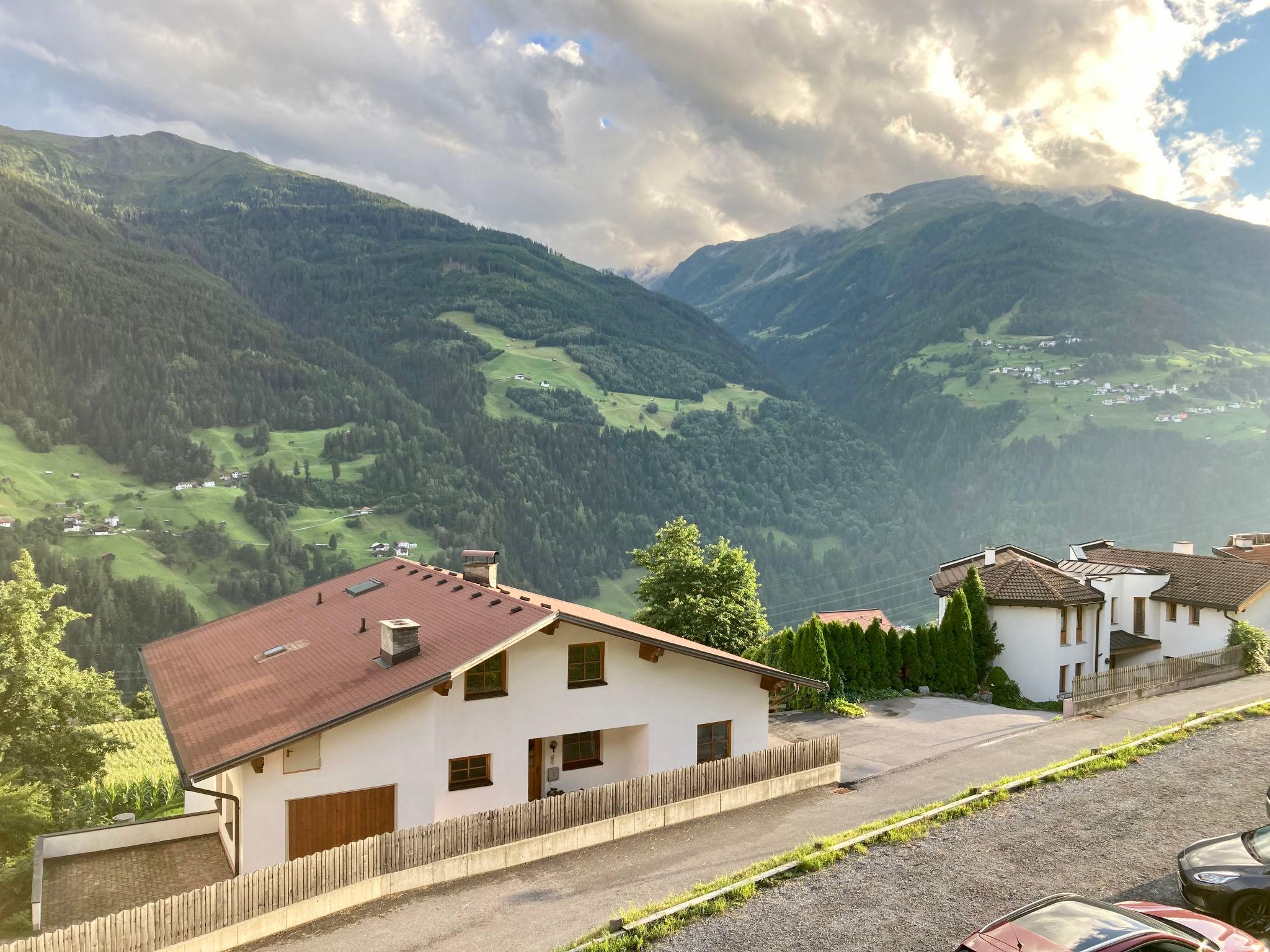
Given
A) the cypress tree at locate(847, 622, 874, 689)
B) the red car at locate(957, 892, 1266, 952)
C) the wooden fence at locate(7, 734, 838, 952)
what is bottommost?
the cypress tree at locate(847, 622, 874, 689)

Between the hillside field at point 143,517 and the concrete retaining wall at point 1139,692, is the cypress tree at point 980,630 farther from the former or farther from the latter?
the hillside field at point 143,517

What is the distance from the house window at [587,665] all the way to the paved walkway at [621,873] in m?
4.34

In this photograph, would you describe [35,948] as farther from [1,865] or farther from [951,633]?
[951,633]

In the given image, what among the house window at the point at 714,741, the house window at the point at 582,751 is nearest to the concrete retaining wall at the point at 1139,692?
the house window at the point at 714,741

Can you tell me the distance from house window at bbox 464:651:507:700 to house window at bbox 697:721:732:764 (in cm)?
600

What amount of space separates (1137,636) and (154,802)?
158 feet

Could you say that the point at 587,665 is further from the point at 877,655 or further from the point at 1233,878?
the point at 877,655

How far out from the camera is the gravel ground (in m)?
12.9

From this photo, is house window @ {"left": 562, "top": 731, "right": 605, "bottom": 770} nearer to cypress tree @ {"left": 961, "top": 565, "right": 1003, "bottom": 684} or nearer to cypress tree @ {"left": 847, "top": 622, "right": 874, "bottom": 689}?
cypress tree @ {"left": 847, "top": 622, "right": 874, "bottom": 689}

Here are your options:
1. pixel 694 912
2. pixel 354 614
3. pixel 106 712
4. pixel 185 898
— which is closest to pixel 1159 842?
pixel 694 912

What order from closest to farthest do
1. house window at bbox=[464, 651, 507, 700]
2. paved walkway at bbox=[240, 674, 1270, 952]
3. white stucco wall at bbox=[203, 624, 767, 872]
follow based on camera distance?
paved walkway at bbox=[240, 674, 1270, 952] < white stucco wall at bbox=[203, 624, 767, 872] < house window at bbox=[464, 651, 507, 700]

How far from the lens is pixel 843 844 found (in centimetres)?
1600

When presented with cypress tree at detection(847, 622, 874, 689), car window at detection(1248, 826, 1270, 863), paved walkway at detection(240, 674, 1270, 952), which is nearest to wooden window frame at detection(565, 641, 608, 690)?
paved walkway at detection(240, 674, 1270, 952)

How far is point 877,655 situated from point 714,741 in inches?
607
